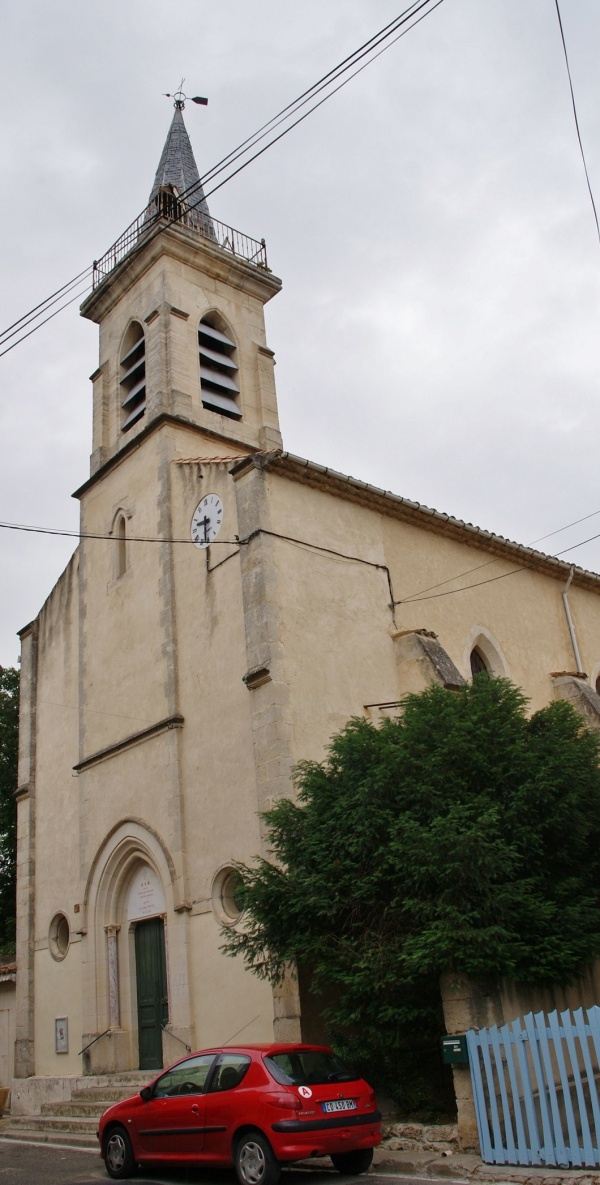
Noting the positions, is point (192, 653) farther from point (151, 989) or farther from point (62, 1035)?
point (62, 1035)

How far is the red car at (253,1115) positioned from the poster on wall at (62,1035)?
8074 millimetres

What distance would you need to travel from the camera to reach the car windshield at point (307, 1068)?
874 centimetres

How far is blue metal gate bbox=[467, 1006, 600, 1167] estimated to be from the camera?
821cm

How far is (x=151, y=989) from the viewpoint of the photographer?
53.5 ft

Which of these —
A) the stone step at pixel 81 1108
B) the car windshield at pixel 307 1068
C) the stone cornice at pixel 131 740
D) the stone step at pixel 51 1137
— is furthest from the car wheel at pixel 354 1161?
the stone cornice at pixel 131 740

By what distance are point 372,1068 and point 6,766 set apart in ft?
57.2

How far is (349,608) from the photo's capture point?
52.0 ft

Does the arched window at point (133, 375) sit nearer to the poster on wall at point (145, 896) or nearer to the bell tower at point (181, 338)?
the bell tower at point (181, 338)

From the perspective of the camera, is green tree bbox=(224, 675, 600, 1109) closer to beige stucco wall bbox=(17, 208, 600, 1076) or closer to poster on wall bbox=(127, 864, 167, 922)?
beige stucco wall bbox=(17, 208, 600, 1076)

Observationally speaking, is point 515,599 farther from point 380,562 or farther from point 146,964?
point 146,964

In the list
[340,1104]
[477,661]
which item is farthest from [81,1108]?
[477,661]

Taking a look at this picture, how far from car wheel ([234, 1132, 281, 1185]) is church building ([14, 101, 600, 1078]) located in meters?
3.67

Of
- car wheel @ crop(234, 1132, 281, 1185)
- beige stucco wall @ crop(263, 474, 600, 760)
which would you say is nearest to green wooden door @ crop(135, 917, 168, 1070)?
beige stucco wall @ crop(263, 474, 600, 760)

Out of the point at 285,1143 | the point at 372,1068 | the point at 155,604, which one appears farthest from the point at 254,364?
the point at 285,1143
